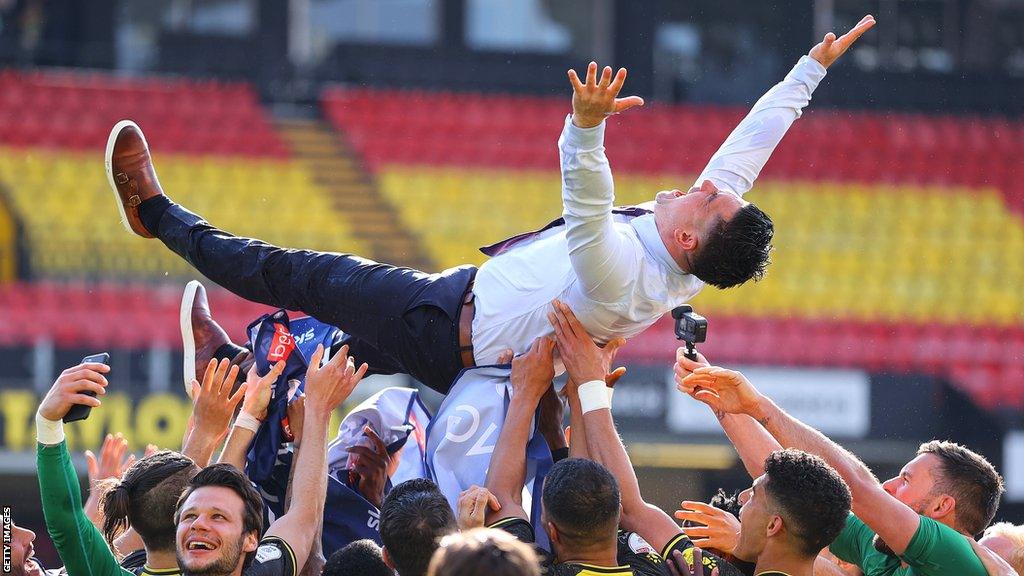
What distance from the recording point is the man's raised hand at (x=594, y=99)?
11.4ft

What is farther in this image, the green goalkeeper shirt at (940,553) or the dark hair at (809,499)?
the green goalkeeper shirt at (940,553)

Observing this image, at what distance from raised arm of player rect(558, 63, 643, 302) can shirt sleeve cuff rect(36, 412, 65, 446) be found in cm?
146

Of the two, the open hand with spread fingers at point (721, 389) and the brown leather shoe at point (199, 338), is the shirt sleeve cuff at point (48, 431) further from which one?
the open hand with spread fingers at point (721, 389)

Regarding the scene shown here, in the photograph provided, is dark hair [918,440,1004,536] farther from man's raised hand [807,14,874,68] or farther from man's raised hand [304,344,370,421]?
man's raised hand [304,344,370,421]

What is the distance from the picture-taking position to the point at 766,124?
14.8 ft

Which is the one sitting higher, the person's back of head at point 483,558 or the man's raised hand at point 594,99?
the man's raised hand at point 594,99

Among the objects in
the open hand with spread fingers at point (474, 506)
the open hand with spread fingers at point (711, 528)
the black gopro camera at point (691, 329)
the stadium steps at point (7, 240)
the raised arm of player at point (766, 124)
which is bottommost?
the stadium steps at point (7, 240)

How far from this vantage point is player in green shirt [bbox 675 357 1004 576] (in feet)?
11.3

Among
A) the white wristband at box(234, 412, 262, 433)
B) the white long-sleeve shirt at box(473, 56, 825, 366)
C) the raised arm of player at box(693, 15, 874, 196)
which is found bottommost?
the white wristband at box(234, 412, 262, 433)

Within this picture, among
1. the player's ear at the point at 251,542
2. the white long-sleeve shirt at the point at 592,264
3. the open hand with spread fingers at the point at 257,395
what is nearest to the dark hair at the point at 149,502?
the player's ear at the point at 251,542

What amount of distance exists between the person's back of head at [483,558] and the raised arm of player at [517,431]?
3.44 ft

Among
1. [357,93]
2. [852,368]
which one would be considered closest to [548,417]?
[852,368]

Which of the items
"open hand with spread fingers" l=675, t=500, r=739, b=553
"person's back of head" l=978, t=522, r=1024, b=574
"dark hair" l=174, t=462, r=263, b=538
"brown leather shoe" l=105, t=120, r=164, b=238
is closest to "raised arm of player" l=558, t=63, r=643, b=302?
"open hand with spread fingers" l=675, t=500, r=739, b=553

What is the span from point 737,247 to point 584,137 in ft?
2.09
